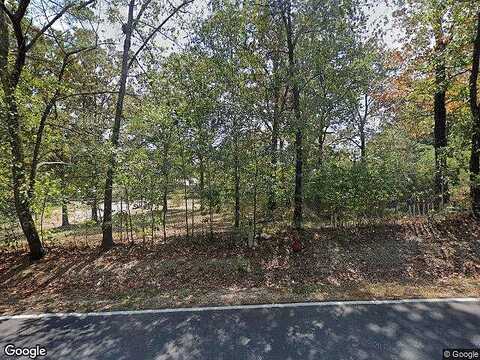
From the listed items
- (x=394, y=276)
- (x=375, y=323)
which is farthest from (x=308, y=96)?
(x=375, y=323)

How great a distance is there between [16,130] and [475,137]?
1199cm

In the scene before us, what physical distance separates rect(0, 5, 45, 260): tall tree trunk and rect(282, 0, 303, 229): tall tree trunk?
6.80m

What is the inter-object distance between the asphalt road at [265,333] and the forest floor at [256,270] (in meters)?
0.58

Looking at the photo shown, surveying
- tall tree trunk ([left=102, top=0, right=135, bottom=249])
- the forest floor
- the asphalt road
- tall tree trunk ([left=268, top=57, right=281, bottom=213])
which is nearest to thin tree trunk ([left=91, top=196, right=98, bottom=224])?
tall tree trunk ([left=102, top=0, right=135, bottom=249])

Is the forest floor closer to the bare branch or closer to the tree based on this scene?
the tree

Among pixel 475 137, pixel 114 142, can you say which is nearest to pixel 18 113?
pixel 114 142

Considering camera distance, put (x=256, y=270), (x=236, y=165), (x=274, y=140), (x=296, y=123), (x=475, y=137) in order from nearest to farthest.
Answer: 1. (x=256, y=270)
2. (x=296, y=123)
3. (x=236, y=165)
4. (x=475, y=137)
5. (x=274, y=140)

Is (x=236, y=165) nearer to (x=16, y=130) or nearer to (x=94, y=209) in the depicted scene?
(x=94, y=209)

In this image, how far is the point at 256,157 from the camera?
7.89m

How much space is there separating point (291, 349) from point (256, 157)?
16.3 feet

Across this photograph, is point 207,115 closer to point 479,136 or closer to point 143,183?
point 143,183

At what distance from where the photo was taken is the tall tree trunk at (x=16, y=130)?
286 inches

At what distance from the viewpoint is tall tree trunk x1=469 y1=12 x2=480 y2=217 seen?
805 cm

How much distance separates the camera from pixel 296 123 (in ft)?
25.0
